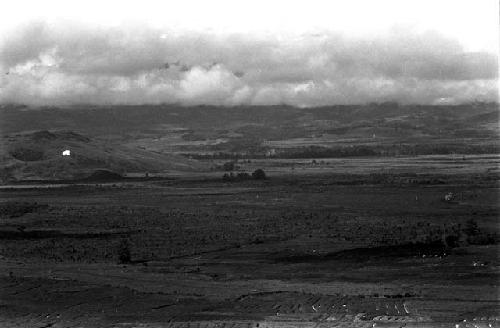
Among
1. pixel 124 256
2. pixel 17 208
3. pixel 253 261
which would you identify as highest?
pixel 17 208

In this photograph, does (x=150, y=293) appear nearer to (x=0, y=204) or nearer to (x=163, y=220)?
(x=163, y=220)

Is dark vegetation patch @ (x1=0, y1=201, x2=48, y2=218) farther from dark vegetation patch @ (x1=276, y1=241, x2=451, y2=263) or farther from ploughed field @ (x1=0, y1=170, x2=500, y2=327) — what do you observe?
dark vegetation patch @ (x1=276, y1=241, x2=451, y2=263)

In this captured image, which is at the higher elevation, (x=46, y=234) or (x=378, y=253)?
(x=46, y=234)

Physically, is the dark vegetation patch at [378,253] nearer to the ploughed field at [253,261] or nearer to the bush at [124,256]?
the ploughed field at [253,261]

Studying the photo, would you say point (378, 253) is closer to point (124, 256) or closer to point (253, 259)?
point (253, 259)

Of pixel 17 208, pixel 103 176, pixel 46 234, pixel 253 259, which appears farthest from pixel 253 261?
pixel 103 176

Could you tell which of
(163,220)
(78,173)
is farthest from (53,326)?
(78,173)

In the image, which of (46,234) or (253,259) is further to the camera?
(46,234)

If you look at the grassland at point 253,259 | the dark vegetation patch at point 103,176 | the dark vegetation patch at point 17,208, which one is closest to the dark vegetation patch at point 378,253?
the grassland at point 253,259
